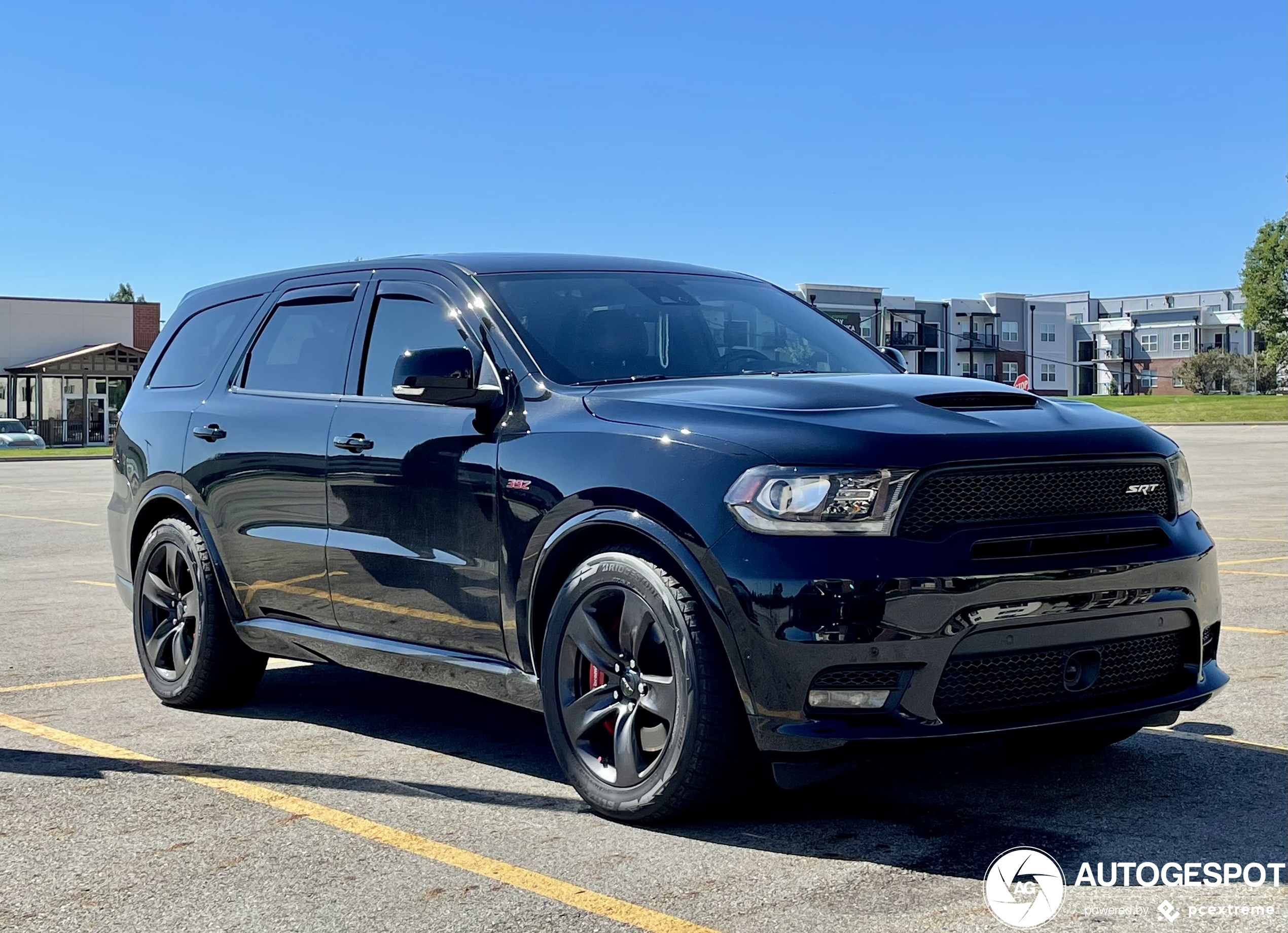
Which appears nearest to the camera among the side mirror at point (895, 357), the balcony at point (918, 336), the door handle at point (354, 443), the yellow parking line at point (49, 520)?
the door handle at point (354, 443)

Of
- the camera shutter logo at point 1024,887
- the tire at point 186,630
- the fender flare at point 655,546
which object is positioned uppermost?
the fender flare at point 655,546

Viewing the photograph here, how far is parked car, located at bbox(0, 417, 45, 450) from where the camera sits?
50.8 metres

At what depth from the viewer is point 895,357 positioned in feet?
21.0

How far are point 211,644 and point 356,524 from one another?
1272 mm

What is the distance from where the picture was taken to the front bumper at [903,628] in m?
4.10

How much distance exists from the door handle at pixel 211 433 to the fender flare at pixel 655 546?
6.98ft

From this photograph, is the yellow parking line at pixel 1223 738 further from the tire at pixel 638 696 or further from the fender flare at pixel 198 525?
the fender flare at pixel 198 525

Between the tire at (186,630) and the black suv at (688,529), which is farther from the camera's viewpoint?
the tire at (186,630)

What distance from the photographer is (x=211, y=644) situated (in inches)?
255

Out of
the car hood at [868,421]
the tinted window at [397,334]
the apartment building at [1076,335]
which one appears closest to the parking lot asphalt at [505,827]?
the car hood at [868,421]

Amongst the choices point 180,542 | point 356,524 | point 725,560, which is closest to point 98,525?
point 180,542

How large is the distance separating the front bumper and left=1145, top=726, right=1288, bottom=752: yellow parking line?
4.04ft

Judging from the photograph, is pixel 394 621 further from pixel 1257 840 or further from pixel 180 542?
pixel 1257 840

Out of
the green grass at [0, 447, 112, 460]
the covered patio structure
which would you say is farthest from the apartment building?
the green grass at [0, 447, 112, 460]
